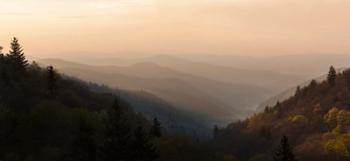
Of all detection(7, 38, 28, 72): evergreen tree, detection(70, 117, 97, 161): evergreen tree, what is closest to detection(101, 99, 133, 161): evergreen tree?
detection(70, 117, 97, 161): evergreen tree

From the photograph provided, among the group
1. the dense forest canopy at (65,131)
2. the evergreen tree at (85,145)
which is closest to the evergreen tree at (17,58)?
the dense forest canopy at (65,131)

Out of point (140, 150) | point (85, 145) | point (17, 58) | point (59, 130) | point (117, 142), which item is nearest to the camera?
point (140, 150)

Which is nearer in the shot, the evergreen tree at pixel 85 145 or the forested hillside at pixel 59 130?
the forested hillside at pixel 59 130

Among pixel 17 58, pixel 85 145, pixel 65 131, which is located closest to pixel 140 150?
pixel 85 145

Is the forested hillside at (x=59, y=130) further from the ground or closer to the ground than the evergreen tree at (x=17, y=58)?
closer to the ground

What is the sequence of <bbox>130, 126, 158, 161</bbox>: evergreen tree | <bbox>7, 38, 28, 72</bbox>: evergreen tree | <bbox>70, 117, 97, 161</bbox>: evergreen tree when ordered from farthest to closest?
<bbox>7, 38, 28, 72</bbox>: evergreen tree < <bbox>70, 117, 97, 161</bbox>: evergreen tree < <bbox>130, 126, 158, 161</bbox>: evergreen tree

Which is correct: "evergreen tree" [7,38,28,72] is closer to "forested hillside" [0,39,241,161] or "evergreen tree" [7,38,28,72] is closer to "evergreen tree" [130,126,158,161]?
"forested hillside" [0,39,241,161]

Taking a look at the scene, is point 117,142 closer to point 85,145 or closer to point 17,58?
point 85,145

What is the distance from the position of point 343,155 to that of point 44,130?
107745 millimetres

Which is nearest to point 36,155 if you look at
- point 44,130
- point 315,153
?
point 44,130

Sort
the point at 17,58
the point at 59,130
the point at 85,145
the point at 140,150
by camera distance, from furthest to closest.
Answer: the point at 17,58 → the point at 59,130 → the point at 85,145 → the point at 140,150

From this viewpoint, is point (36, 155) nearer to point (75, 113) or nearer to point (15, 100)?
point (75, 113)

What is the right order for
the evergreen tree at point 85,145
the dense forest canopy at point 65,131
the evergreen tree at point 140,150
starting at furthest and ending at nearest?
the evergreen tree at point 85,145 → the dense forest canopy at point 65,131 → the evergreen tree at point 140,150

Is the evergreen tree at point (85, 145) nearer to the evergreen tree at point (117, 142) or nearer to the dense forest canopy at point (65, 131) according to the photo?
the dense forest canopy at point (65, 131)
